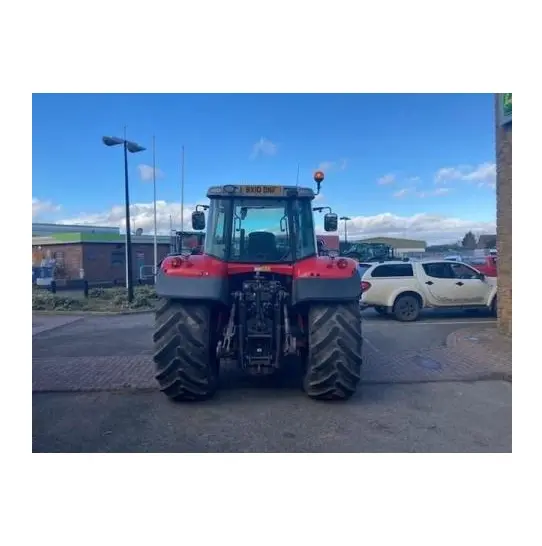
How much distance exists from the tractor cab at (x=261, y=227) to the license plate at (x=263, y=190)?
0.07m

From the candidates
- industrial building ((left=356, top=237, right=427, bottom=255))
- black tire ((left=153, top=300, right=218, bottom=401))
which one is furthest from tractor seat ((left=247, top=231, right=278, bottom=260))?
industrial building ((left=356, top=237, right=427, bottom=255))

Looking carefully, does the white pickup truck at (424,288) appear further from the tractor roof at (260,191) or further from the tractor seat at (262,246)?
the tractor roof at (260,191)

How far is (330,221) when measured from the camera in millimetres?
6355

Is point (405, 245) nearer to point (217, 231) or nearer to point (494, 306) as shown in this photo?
point (494, 306)

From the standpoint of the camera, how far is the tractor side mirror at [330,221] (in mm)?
6348

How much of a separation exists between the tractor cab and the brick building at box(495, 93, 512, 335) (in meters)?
4.90

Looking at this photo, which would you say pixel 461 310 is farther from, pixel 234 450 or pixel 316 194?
pixel 234 450

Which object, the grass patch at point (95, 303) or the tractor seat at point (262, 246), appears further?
the grass patch at point (95, 303)

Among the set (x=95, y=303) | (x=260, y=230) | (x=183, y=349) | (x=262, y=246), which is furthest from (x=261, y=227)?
(x=95, y=303)

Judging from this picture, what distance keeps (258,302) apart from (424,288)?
23.9 ft

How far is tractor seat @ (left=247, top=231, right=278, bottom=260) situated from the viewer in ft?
18.9

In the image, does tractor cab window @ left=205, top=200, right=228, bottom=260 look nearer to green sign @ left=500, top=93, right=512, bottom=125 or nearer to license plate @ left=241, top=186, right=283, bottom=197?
license plate @ left=241, top=186, right=283, bottom=197

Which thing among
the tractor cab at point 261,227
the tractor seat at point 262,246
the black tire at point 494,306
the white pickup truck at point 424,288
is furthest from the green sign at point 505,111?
the tractor seat at point 262,246

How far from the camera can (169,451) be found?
4168mm
